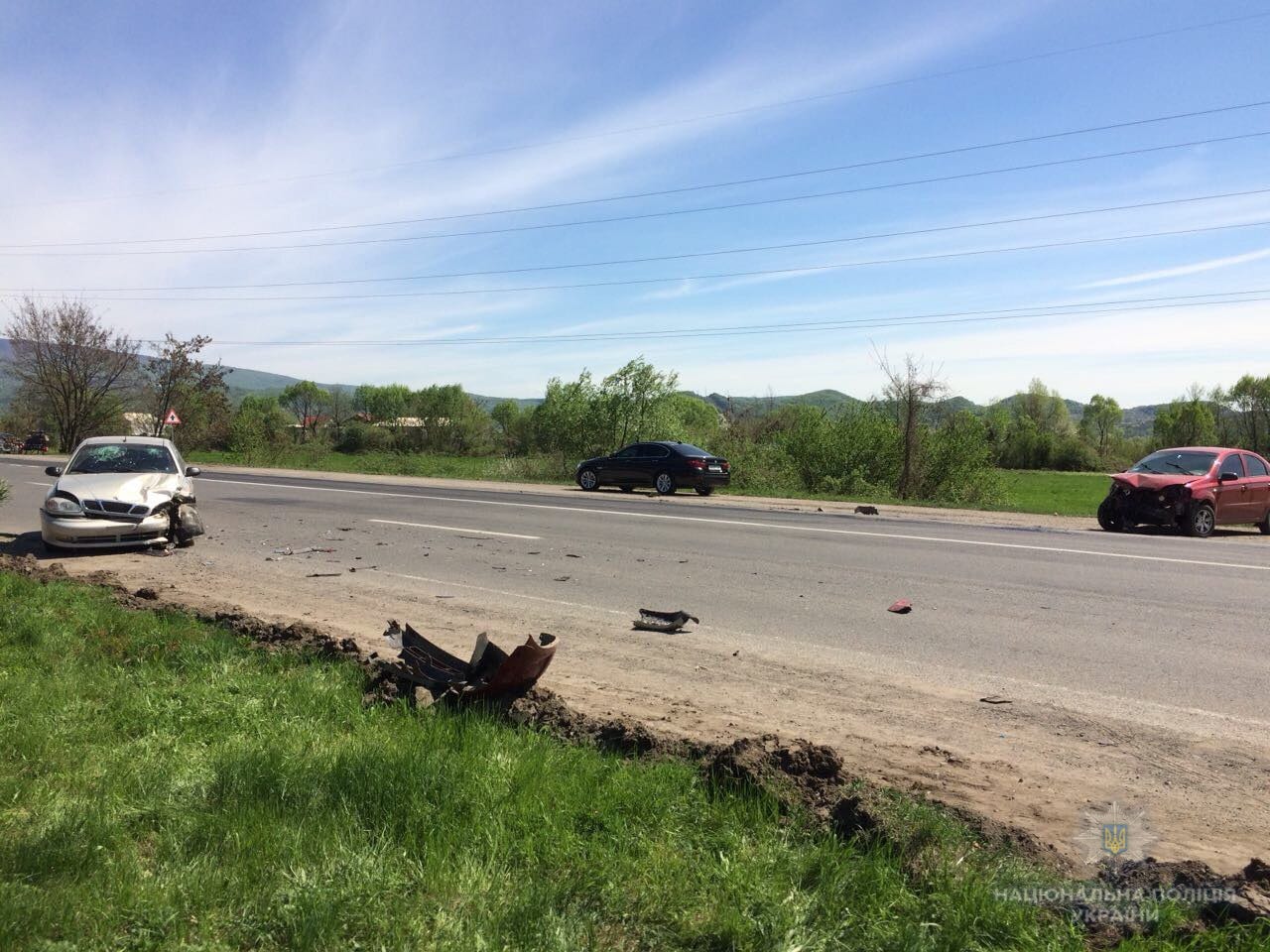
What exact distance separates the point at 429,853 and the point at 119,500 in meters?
10.8

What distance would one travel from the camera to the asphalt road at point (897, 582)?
21.4 feet

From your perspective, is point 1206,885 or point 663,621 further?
point 663,621

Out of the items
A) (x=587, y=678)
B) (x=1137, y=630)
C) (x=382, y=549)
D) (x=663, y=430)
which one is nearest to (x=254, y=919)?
(x=587, y=678)

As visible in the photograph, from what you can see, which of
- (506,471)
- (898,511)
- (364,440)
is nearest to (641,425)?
(506,471)

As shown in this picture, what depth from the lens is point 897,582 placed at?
10125mm

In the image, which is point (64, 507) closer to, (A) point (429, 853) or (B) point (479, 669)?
(B) point (479, 669)

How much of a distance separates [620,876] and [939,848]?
1.28m

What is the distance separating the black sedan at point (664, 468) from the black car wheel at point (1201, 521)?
42.0 ft

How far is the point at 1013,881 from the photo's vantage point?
318 cm

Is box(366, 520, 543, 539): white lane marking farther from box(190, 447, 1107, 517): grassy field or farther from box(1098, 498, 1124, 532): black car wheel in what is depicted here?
box(190, 447, 1107, 517): grassy field

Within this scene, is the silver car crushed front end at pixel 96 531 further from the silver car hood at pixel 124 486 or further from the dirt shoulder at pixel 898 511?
the dirt shoulder at pixel 898 511

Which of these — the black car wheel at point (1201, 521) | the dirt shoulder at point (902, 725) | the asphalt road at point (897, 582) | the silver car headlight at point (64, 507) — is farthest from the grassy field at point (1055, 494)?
the silver car headlight at point (64, 507)

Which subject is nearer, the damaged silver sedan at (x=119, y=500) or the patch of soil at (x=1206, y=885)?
the patch of soil at (x=1206, y=885)

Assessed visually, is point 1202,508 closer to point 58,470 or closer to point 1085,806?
point 1085,806
